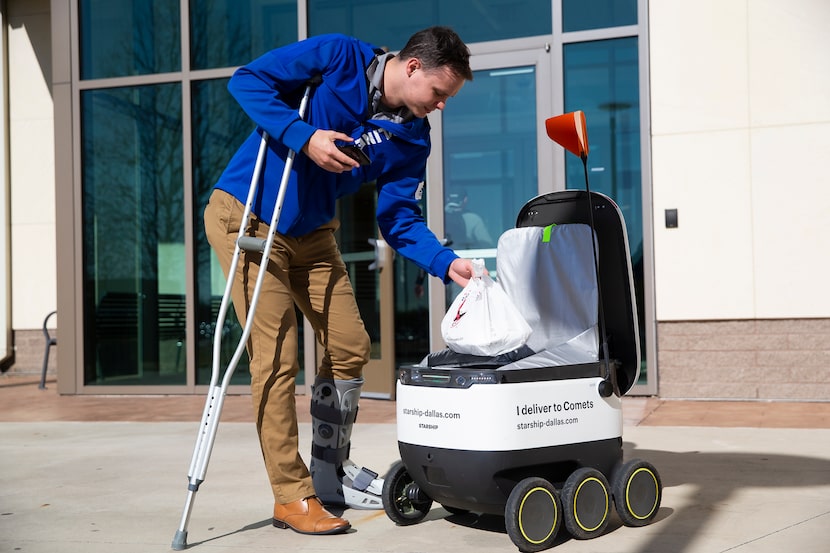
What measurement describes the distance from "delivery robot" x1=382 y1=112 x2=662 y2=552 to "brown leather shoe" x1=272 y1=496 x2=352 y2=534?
185 millimetres

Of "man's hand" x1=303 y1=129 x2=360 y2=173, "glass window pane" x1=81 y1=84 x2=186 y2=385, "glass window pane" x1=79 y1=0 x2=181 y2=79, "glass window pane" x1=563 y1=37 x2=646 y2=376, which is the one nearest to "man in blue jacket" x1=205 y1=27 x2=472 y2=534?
"man's hand" x1=303 y1=129 x2=360 y2=173

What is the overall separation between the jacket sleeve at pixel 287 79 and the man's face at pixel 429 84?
245mm

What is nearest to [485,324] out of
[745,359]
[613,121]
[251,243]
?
[251,243]

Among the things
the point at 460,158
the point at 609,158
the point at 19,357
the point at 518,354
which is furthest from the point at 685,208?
the point at 19,357

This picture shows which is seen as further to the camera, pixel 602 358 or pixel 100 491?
pixel 100 491

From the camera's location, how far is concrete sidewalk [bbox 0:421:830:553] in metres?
3.13

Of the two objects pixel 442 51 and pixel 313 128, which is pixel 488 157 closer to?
pixel 442 51

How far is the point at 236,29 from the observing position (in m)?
8.66

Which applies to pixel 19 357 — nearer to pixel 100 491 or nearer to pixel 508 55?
pixel 508 55

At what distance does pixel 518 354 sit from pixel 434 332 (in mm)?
4641

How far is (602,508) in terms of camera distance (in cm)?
316

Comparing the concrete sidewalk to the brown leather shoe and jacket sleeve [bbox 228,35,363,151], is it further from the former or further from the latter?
jacket sleeve [bbox 228,35,363,151]

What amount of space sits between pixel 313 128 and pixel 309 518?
1283mm

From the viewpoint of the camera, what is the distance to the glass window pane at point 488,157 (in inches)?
306
